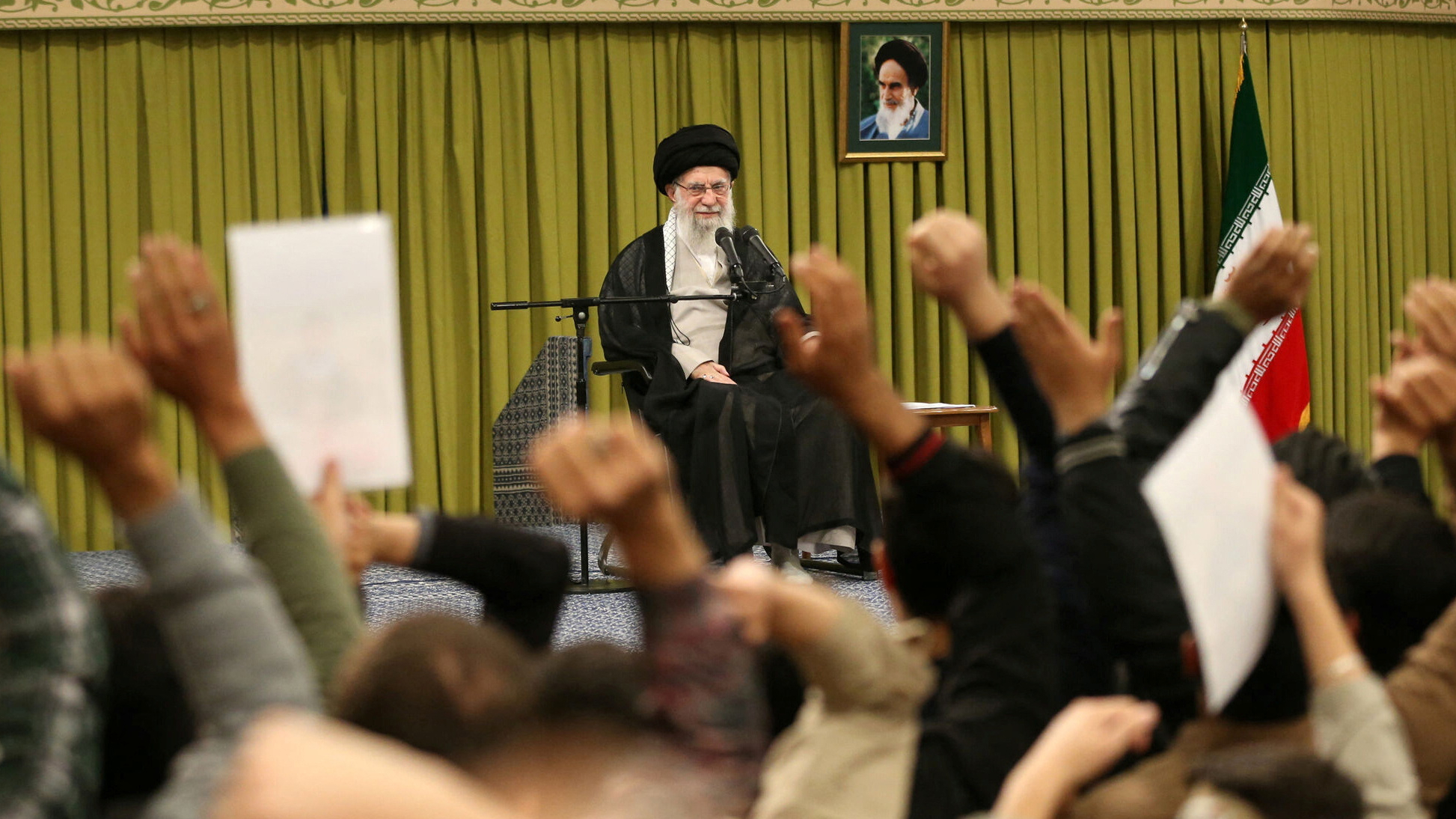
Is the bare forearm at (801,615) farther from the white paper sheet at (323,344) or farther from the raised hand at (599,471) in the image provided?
the white paper sheet at (323,344)

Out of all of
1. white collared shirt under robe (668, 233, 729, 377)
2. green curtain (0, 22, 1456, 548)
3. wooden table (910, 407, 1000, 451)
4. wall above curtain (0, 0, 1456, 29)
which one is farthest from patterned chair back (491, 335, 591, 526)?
wall above curtain (0, 0, 1456, 29)

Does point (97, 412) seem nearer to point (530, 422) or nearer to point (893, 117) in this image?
point (530, 422)

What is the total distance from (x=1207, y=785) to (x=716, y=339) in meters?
4.12

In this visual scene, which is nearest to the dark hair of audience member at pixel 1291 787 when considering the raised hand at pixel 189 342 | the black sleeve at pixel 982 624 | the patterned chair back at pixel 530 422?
the black sleeve at pixel 982 624

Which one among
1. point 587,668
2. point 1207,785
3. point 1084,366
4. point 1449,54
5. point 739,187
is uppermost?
point 1449,54

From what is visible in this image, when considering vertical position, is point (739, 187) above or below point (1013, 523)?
above

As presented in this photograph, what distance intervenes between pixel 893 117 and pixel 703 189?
169 centimetres

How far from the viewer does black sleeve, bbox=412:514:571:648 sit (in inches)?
50.1

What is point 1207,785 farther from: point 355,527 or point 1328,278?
point 1328,278

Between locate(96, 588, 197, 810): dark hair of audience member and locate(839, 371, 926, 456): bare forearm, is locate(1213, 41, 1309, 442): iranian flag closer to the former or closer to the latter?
locate(839, 371, 926, 456): bare forearm

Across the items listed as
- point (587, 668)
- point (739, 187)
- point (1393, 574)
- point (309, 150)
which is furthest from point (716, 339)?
point (587, 668)

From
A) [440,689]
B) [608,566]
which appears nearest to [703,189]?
[608,566]

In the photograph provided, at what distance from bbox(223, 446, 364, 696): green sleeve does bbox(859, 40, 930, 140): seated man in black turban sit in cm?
564

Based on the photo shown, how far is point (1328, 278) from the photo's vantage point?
658cm
